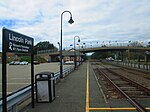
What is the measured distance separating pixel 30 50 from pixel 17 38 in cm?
146

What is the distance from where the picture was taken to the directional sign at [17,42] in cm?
670

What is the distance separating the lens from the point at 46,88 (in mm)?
10359

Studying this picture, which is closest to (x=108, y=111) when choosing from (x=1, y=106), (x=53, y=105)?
(x=53, y=105)

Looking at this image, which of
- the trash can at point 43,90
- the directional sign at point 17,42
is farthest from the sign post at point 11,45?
the trash can at point 43,90

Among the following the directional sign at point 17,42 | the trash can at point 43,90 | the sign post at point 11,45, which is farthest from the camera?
the trash can at point 43,90

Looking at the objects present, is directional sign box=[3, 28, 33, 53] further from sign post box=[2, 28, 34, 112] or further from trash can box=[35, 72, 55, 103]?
trash can box=[35, 72, 55, 103]

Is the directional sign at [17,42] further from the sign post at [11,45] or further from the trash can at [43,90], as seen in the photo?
the trash can at [43,90]

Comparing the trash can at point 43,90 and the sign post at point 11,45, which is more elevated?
the sign post at point 11,45

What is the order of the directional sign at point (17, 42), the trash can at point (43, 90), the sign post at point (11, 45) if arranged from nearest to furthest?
the sign post at point (11, 45), the directional sign at point (17, 42), the trash can at point (43, 90)

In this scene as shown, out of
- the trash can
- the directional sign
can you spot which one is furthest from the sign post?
the trash can

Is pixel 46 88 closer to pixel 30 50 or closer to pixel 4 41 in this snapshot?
pixel 30 50

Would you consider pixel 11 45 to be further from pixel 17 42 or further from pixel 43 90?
pixel 43 90

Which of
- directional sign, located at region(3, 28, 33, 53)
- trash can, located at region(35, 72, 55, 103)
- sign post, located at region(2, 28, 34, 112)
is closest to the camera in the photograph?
sign post, located at region(2, 28, 34, 112)

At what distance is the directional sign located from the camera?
6699mm
